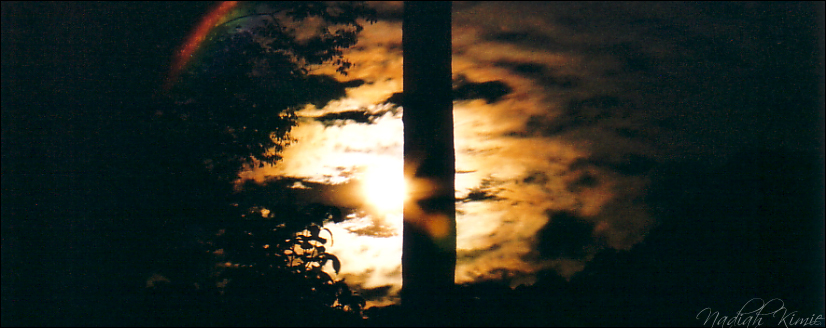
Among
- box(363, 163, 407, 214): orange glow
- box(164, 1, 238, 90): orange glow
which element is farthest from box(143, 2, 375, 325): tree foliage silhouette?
box(363, 163, 407, 214): orange glow

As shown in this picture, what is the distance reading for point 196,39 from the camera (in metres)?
2.52

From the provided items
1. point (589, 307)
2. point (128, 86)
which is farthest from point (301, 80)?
point (589, 307)

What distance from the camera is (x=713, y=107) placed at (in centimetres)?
277

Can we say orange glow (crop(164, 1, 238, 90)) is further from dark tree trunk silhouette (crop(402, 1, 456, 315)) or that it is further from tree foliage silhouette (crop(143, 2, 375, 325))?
dark tree trunk silhouette (crop(402, 1, 456, 315))

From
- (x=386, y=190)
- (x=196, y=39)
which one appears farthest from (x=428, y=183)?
(x=196, y=39)

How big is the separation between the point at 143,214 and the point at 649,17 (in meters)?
4.14

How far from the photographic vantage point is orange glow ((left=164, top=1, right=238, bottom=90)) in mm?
2410

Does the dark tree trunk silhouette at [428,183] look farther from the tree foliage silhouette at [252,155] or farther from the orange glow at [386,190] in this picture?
the orange glow at [386,190]
